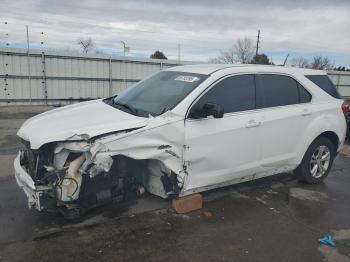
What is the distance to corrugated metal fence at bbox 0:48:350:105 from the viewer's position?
13695mm

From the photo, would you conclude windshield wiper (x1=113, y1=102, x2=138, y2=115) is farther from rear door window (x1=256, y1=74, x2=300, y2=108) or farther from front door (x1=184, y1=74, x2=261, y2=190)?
rear door window (x1=256, y1=74, x2=300, y2=108)

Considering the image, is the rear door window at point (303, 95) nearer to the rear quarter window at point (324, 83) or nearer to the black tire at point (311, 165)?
the rear quarter window at point (324, 83)

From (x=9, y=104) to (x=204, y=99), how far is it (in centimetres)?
1218

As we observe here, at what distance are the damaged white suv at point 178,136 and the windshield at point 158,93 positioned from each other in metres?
0.02

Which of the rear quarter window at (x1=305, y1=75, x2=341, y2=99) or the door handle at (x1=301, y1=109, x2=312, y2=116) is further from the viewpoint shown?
the rear quarter window at (x1=305, y1=75, x2=341, y2=99)

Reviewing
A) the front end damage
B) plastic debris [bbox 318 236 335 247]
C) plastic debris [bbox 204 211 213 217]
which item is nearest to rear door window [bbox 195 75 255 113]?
the front end damage

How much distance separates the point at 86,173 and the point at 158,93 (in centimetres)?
153

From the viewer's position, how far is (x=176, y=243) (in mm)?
3555

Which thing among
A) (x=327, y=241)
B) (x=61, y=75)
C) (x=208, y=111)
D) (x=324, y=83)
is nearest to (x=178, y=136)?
(x=208, y=111)

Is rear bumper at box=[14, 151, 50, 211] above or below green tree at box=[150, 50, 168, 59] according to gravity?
below

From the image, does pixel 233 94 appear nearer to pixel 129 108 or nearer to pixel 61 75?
pixel 129 108

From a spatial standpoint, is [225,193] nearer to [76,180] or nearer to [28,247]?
[76,180]

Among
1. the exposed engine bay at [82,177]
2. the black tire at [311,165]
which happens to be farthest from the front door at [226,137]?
the black tire at [311,165]

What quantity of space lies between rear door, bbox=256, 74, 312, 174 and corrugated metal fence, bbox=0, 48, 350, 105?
38.7 ft
